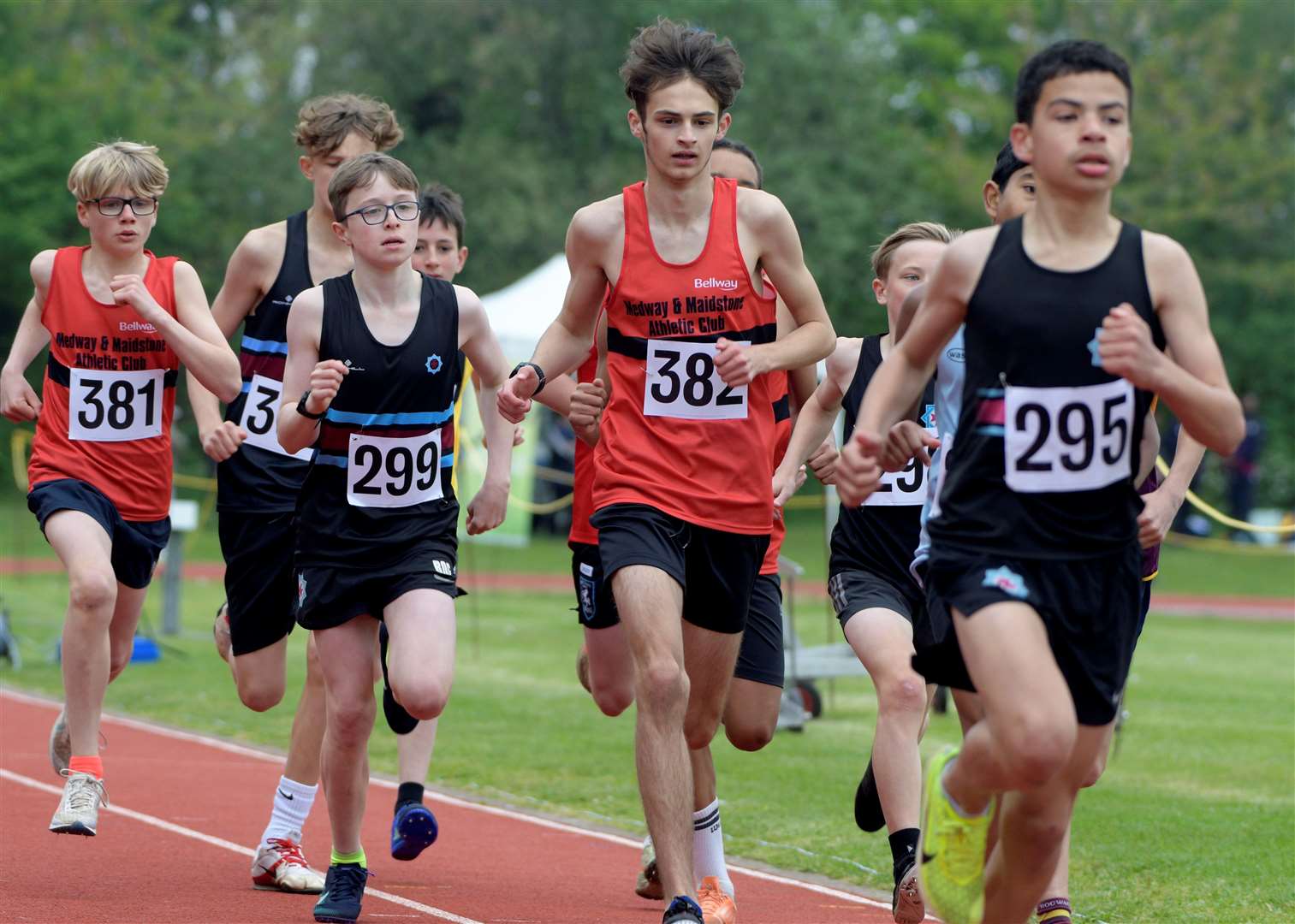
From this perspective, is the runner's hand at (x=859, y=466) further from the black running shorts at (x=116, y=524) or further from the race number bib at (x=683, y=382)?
the black running shorts at (x=116, y=524)

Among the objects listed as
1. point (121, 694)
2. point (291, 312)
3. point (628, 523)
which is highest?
point (291, 312)

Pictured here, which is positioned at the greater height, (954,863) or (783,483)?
(783,483)

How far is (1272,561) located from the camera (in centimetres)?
2977

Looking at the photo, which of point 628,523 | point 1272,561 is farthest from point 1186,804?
point 1272,561

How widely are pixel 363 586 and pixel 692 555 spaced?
1043 millimetres

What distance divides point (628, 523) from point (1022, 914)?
1.66 m

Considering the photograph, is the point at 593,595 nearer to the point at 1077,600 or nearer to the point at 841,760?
the point at 1077,600

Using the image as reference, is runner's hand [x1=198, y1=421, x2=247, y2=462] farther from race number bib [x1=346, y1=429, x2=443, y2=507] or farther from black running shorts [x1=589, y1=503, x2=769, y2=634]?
black running shorts [x1=589, y1=503, x2=769, y2=634]

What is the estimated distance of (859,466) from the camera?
15.6 feet

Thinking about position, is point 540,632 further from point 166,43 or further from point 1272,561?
point 166,43

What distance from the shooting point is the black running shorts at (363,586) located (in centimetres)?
608

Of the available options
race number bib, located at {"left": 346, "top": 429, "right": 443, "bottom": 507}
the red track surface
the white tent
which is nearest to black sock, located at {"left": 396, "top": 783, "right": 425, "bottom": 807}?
the red track surface

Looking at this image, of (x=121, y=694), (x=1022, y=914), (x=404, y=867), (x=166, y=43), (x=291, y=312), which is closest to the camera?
(x=1022, y=914)

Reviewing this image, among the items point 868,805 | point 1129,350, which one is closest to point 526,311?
point 868,805
